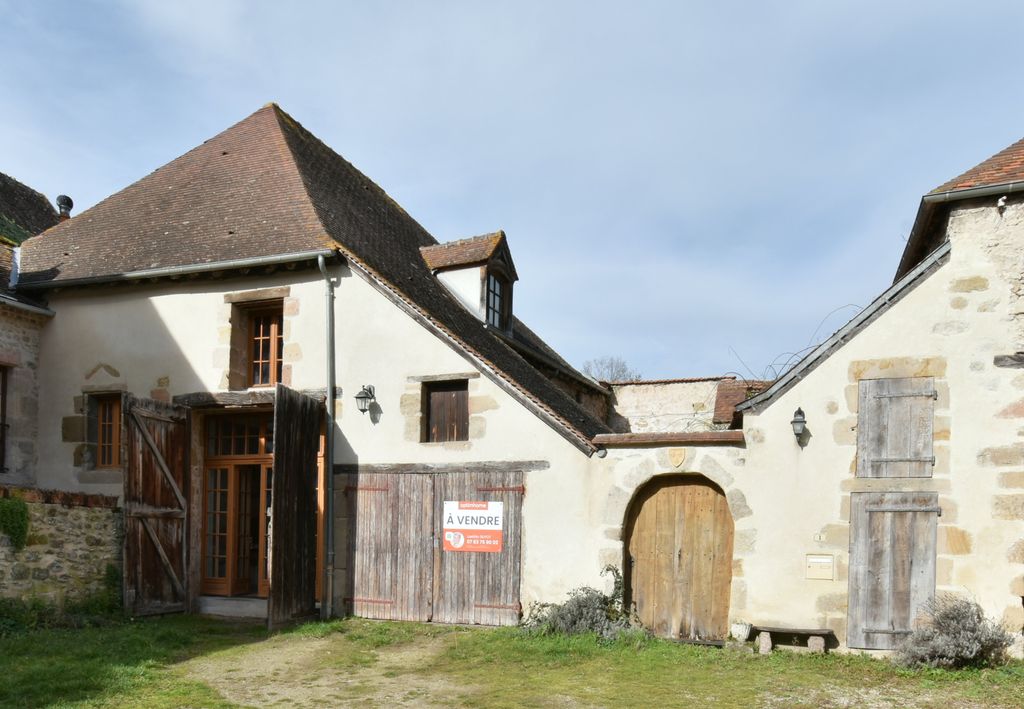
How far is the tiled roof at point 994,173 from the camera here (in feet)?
28.5

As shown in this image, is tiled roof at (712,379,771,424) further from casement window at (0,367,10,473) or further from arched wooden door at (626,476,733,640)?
casement window at (0,367,10,473)

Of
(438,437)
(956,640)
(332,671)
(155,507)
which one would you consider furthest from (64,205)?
(956,640)

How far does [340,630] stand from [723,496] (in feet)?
15.5

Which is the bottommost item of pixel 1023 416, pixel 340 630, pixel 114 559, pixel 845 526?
pixel 340 630

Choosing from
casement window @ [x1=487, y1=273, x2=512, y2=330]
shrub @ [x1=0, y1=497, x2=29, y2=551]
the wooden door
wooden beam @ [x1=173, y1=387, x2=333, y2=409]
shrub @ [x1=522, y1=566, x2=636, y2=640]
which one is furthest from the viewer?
casement window @ [x1=487, y1=273, x2=512, y2=330]

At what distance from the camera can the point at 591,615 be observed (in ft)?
31.2

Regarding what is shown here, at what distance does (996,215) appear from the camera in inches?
346

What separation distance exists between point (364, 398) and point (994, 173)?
7.50 meters

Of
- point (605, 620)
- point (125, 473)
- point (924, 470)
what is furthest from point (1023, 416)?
point (125, 473)

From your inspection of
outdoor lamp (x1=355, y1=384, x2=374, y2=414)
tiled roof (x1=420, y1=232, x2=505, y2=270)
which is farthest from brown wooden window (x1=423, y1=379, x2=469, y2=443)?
tiled roof (x1=420, y1=232, x2=505, y2=270)

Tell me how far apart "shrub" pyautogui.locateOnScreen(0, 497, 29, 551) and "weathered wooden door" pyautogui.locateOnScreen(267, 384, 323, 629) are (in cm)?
262

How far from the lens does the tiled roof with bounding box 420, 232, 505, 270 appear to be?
1439 centimetres

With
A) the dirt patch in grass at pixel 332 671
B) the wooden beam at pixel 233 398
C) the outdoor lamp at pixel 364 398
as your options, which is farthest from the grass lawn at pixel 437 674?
the wooden beam at pixel 233 398

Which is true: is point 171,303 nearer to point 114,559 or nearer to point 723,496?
point 114,559
